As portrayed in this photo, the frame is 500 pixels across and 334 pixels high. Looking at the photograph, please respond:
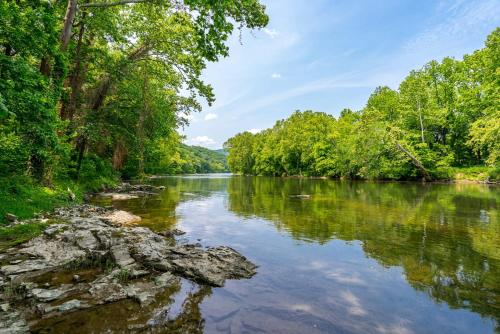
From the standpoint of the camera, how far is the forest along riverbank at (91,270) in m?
5.63

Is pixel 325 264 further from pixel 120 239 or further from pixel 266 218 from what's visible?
pixel 266 218

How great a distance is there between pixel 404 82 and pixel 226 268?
217 feet

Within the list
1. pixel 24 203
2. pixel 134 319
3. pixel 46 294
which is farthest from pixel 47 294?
pixel 24 203

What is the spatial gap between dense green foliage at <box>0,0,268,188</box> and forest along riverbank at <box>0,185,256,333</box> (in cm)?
448

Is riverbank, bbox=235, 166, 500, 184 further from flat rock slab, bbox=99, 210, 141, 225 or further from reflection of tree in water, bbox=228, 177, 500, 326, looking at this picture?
flat rock slab, bbox=99, 210, 141, 225

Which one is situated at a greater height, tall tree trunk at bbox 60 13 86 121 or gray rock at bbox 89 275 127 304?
tall tree trunk at bbox 60 13 86 121

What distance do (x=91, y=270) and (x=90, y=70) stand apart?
19.8m

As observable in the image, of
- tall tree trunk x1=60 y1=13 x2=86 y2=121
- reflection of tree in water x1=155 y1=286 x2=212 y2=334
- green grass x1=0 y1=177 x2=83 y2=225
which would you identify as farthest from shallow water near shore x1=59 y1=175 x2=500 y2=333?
tall tree trunk x1=60 y1=13 x2=86 y2=121

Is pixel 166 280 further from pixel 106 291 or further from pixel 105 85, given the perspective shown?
pixel 105 85

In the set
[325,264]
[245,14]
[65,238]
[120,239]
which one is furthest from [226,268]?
[245,14]

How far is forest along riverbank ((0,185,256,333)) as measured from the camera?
5.63m

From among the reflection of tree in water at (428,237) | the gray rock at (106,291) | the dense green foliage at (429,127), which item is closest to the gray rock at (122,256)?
the gray rock at (106,291)

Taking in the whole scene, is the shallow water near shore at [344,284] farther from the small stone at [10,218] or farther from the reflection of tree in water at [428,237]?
the small stone at [10,218]

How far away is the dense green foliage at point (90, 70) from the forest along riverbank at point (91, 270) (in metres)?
4.48
